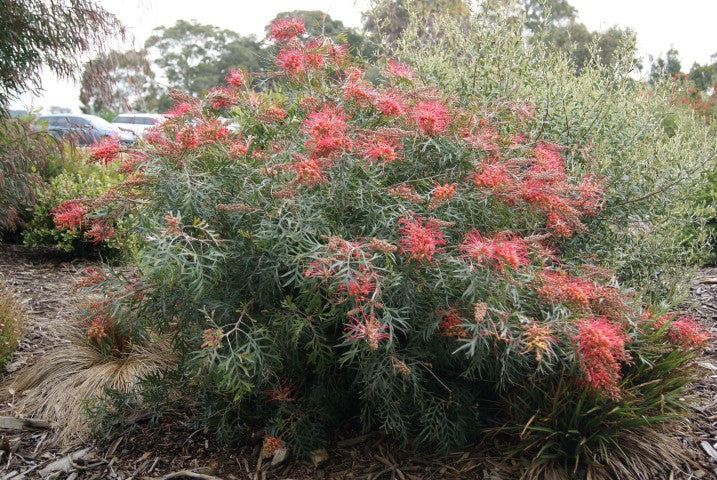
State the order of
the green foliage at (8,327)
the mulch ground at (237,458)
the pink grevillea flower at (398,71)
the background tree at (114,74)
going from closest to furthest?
the mulch ground at (237,458), the pink grevillea flower at (398,71), the green foliage at (8,327), the background tree at (114,74)

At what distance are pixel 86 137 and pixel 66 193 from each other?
0.88 meters

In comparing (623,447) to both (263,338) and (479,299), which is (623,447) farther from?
(263,338)

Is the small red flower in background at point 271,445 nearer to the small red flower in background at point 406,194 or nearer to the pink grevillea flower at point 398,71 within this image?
the small red flower in background at point 406,194

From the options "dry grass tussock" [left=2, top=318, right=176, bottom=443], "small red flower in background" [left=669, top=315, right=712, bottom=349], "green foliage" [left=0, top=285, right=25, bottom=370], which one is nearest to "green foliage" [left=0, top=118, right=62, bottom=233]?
"green foliage" [left=0, top=285, right=25, bottom=370]

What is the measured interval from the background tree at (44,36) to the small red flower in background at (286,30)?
285 centimetres

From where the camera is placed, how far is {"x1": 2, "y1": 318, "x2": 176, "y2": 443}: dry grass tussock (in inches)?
139

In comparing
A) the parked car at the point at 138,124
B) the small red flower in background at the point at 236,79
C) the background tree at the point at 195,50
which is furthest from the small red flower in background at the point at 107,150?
the background tree at the point at 195,50

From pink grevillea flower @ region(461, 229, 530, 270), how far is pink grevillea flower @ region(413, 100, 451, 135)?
0.53 m

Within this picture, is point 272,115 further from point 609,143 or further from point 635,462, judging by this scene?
point 609,143

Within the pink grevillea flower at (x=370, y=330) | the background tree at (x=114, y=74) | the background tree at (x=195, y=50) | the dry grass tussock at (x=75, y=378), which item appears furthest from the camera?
the background tree at (x=195, y=50)

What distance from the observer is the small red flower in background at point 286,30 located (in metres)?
3.26

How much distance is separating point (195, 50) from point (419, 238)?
37245mm

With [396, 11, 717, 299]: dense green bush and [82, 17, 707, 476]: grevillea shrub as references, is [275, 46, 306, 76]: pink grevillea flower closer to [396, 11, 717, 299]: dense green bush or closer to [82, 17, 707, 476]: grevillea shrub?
[82, 17, 707, 476]: grevillea shrub

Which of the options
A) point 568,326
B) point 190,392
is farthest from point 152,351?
point 568,326
